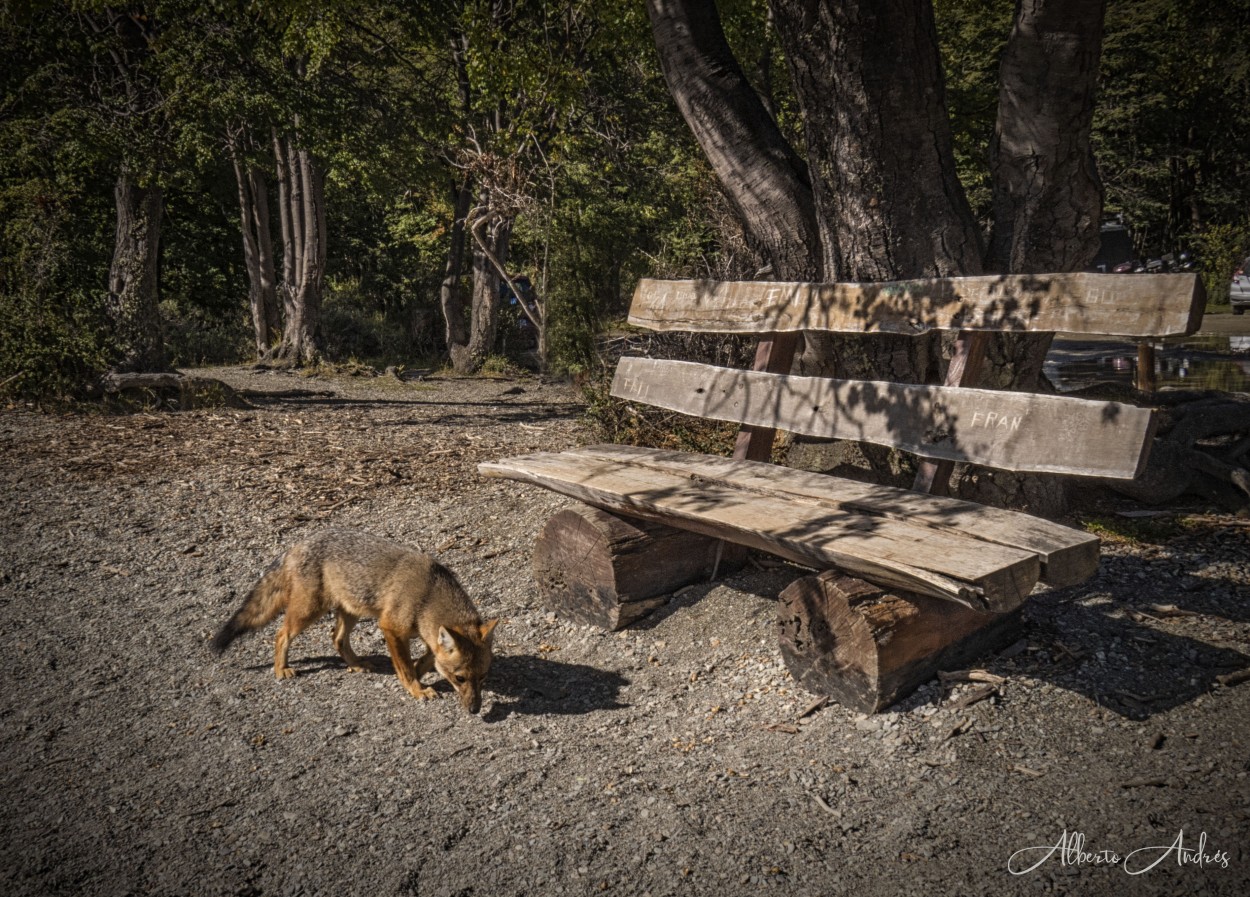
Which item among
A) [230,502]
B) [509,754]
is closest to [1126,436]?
[509,754]

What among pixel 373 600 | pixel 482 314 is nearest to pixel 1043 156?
pixel 373 600

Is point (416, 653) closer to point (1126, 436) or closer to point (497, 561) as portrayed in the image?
point (497, 561)

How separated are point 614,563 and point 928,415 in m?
1.96

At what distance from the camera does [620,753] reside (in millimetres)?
4094

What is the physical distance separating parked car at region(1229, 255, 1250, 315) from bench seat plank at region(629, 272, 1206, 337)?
25.7 metres

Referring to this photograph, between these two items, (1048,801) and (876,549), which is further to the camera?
(876,549)

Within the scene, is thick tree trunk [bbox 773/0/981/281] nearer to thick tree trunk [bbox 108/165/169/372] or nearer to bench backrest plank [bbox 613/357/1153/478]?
bench backrest plank [bbox 613/357/1153/478]

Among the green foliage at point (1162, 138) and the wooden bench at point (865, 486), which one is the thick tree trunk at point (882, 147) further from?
the green foliage at point (1162, 138)

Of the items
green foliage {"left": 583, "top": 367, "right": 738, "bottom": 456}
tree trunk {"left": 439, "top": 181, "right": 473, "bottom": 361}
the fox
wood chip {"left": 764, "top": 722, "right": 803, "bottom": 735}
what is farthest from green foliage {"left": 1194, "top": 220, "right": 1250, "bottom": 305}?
the fox

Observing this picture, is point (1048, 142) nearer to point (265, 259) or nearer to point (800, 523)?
point (800, 523)

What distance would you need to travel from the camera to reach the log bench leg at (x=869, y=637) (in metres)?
3.91

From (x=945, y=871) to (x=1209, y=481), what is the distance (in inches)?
199

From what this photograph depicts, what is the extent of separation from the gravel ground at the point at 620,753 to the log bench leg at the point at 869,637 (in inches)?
5.0

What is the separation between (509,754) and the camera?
4121 mm
